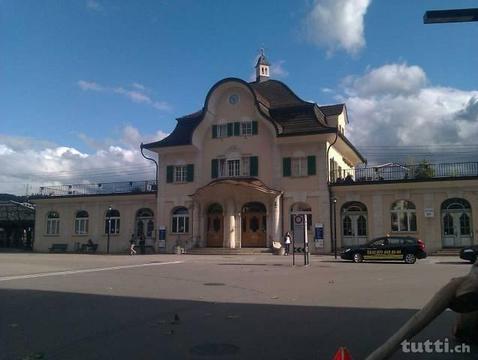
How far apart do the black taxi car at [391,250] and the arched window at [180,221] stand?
16.0m

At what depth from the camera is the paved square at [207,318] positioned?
6.70m

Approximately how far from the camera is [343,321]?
338 inches

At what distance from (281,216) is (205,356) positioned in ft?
101

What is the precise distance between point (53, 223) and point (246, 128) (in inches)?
794

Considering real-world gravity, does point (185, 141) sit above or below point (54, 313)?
above

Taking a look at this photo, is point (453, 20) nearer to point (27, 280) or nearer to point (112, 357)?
point (112, 357)

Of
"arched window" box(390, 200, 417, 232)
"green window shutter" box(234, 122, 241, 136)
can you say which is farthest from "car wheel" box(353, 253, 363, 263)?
"green window shutter" box(234, 122, 241, 136)

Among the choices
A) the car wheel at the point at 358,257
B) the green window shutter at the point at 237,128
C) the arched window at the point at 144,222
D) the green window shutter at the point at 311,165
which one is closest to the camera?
the car wheel at the point at 358,257

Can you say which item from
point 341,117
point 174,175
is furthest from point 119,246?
point 341,117

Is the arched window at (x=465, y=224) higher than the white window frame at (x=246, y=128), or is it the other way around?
the white window frame at (x=246, y=128)

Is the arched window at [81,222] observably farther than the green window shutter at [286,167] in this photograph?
Yes

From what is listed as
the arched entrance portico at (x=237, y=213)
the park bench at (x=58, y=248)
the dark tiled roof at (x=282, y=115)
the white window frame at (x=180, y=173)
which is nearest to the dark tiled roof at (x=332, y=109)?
the dark tiled roof at (x=282, y=115)

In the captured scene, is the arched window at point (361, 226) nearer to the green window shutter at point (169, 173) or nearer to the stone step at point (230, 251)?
the stone step at point (230, 251)

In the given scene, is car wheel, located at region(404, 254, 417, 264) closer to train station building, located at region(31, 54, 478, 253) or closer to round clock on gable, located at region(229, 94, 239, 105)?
train station building, located at region(31, 54, 478, 253)
